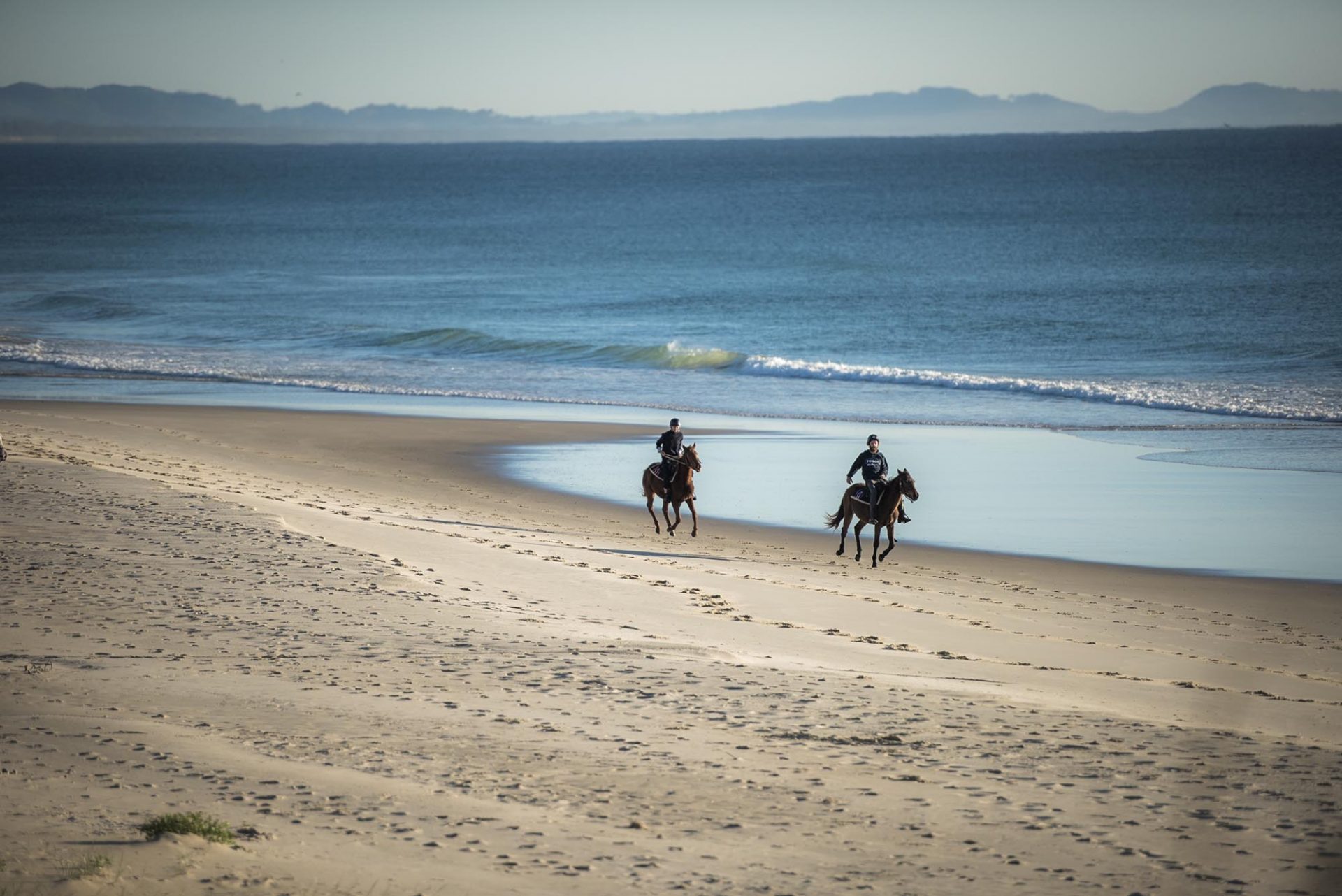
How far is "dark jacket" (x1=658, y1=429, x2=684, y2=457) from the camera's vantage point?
18.7 metres

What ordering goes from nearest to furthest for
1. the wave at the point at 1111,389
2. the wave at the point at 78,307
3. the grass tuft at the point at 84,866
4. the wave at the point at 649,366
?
1. the grass tuft at the point at 84,866
2. the wave at the point at 1111,389
3. the wave at the point at 649,366
4. the wave at the point at 78,307

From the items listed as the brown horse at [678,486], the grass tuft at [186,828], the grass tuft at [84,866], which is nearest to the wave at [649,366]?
the brown horse at [678,486]

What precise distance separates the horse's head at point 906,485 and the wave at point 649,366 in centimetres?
1669

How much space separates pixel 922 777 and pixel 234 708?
495 centimetres

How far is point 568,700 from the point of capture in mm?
9422

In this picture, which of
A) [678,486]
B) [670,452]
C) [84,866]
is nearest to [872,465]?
[678,486]

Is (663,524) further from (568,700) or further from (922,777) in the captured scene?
(922,777)

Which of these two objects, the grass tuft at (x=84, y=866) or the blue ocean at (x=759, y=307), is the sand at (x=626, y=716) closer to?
the grass tuft at (x=84, y=866)

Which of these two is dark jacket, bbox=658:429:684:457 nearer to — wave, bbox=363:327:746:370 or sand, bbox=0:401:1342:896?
sand, bbox=0:401:1342:896

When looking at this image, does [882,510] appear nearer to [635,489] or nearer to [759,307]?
[635,489]

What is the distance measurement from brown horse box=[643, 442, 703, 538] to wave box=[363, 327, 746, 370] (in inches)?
843

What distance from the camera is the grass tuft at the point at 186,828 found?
21.9 ft

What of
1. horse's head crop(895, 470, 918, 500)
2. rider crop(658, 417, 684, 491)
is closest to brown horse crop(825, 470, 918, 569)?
horse's head crop(895, 470, 918, 500)

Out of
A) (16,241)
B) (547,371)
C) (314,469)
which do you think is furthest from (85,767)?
(16,241)
